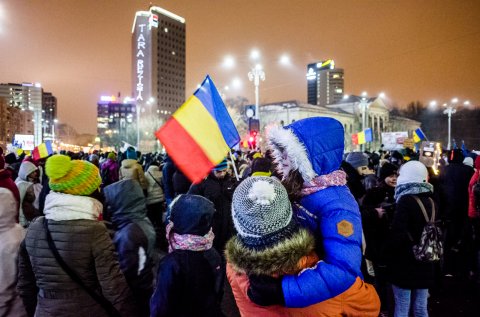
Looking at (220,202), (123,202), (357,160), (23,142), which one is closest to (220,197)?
(220,202)

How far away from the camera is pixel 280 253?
184 centimetres

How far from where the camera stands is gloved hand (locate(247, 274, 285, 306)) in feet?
6.03

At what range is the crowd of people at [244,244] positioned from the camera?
189 cm

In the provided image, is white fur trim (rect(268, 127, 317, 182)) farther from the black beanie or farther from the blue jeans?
the black beanie

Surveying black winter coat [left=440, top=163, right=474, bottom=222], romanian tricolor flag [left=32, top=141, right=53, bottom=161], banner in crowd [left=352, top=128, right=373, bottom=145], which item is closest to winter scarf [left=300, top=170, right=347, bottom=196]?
black winter coat [left=440, top=163, right=474, bottom=222]

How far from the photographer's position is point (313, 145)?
2275 mm

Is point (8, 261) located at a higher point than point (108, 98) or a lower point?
lower

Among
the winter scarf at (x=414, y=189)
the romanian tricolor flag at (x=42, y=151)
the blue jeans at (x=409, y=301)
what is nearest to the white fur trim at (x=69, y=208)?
the winter scarf at (x=414, y=189)

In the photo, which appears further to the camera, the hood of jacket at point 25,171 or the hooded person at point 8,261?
the hood of jacket at point 25,171

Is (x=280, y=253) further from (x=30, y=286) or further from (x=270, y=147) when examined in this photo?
(x=30, y=286)

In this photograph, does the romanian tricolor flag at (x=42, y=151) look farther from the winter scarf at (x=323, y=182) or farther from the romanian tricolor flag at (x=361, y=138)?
the romanian tricolor flag at (x=361, y=138)

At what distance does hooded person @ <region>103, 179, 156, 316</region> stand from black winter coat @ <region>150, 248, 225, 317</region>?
622 millimetres

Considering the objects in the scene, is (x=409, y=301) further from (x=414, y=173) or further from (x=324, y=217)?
(x=324, y=217)

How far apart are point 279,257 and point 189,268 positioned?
106 cm
